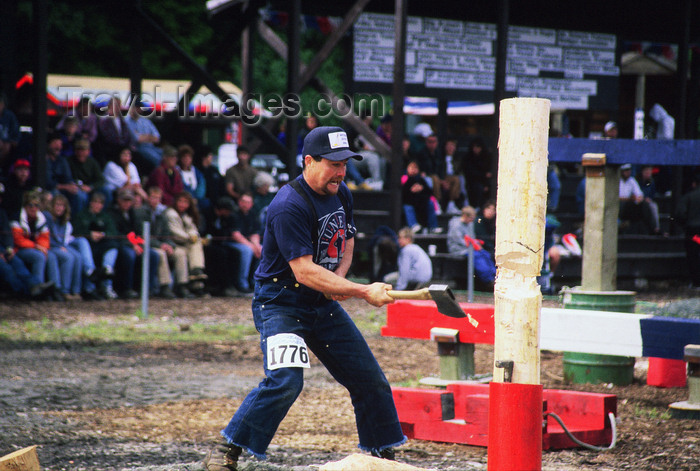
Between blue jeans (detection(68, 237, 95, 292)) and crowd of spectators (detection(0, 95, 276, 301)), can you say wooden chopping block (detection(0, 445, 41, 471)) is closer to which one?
crowd of spectators (detection(0, 95, 276, 301))

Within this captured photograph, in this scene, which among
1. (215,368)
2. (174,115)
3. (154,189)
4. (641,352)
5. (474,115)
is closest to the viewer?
(641,352)

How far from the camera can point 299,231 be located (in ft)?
15.7

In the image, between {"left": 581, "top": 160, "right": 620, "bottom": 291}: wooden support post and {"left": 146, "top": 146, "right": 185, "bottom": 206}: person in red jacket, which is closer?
{"left": 581, "top": 160, "right": 620, "bottom": 291}: wooden support post

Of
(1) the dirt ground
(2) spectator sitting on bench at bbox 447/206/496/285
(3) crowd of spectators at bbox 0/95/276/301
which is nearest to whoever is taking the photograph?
(1) the dirt ground

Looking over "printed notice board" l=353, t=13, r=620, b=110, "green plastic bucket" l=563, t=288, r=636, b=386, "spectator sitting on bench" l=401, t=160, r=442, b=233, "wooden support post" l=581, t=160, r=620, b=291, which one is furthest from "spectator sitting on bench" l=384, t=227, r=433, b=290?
"wooden support post" l=581, t=160, r=620, b=291

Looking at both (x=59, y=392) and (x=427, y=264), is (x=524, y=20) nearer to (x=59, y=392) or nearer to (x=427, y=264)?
(x=427, y=264)

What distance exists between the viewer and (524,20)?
18344mm

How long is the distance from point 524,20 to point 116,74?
23863 millimetres

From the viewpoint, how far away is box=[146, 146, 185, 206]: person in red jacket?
14.2m

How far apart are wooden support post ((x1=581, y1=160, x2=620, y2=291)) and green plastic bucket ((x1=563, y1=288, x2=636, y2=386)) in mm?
119

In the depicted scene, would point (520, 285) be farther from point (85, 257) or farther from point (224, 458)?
point (85, 257)

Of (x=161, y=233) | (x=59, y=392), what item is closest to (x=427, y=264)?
(x=161, y=233)

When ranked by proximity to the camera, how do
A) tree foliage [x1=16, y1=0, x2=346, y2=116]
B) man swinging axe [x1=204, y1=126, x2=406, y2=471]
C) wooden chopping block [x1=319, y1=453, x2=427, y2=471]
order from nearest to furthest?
1. wooden chopping block [x1=319, y1=453, x2=427, y2=471]
2. man swinging axe [x1=204, y1=126, x2=406, y2=471]
3. tree foliage [x1=16, y1=0, x2=346, y2=116]

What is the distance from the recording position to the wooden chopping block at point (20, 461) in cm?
408
